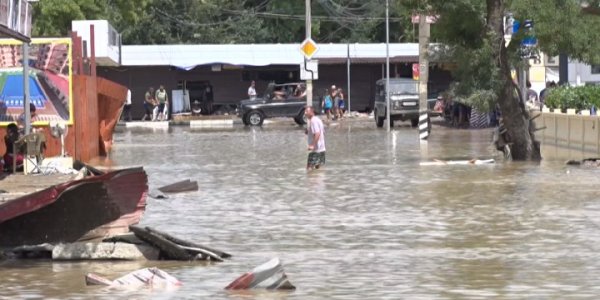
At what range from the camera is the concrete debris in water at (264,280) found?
12297 mm

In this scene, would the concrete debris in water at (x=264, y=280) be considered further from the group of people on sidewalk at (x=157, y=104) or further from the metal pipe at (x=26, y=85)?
the group of people on sidewalk at (x=157, y=104)

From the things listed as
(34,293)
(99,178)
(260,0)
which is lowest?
(34,293)

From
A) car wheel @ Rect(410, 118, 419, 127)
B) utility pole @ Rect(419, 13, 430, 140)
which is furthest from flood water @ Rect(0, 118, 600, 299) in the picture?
car wheel @ Rect(410, 118, 419, 127)

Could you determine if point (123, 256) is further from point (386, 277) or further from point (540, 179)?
point (540, 179)

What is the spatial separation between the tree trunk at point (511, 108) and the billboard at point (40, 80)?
366 inches

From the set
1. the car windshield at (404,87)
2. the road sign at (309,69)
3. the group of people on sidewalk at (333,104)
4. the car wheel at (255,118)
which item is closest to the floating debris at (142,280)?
the road sign at (309,69)

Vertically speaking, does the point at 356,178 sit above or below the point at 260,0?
below

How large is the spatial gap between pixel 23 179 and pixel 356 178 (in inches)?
243

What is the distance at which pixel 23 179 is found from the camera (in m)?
24.9

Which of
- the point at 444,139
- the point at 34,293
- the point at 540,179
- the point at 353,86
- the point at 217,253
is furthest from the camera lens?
the point at 353,86

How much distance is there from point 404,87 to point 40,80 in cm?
2510

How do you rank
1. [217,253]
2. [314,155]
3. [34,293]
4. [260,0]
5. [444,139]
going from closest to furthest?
[34,293], [217,253], [314,155], [444,139], [260,0]

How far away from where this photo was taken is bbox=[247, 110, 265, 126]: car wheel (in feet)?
193

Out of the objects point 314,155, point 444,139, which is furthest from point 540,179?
point 444,139
